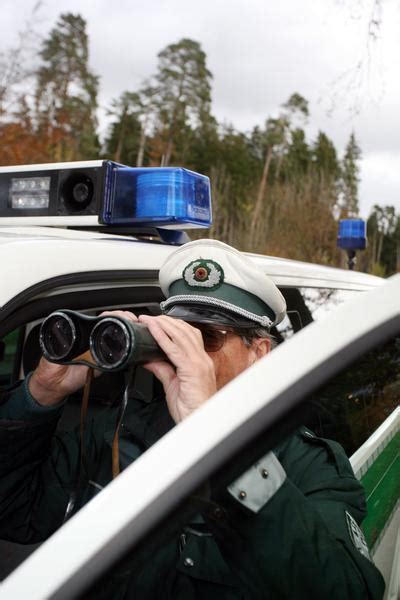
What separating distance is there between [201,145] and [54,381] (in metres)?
44.2

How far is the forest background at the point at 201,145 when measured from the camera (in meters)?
13.9

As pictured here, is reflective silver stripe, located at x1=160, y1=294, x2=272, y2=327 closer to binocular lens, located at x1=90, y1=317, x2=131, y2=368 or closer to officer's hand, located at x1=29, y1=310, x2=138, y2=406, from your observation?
officer's hand, located at x1=29, y1=310, x2=138, y2=406

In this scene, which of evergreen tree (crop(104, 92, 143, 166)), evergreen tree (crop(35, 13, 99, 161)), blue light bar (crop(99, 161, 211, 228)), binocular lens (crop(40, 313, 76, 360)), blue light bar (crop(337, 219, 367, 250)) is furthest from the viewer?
evergreen tree (crop(104, 92, 143, 166))

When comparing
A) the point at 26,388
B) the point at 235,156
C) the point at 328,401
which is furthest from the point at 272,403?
the point at 235,156

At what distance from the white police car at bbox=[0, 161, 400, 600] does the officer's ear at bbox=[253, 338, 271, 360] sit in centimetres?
35

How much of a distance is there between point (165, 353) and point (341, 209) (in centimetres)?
2395

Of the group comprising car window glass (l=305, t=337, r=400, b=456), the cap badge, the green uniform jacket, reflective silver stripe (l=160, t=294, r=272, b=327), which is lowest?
the green uniform jacket

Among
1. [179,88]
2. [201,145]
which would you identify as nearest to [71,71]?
[179,88]

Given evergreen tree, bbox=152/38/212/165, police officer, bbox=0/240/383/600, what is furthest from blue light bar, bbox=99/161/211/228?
evergreen tree, bbox=152/38/212/165

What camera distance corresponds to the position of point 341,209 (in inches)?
955

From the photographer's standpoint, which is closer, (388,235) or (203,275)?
(203,275)

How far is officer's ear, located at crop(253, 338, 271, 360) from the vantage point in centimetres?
150

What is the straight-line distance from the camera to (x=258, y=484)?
36.2 inches

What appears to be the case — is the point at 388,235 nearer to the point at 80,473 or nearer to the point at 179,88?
the point at 179,88
